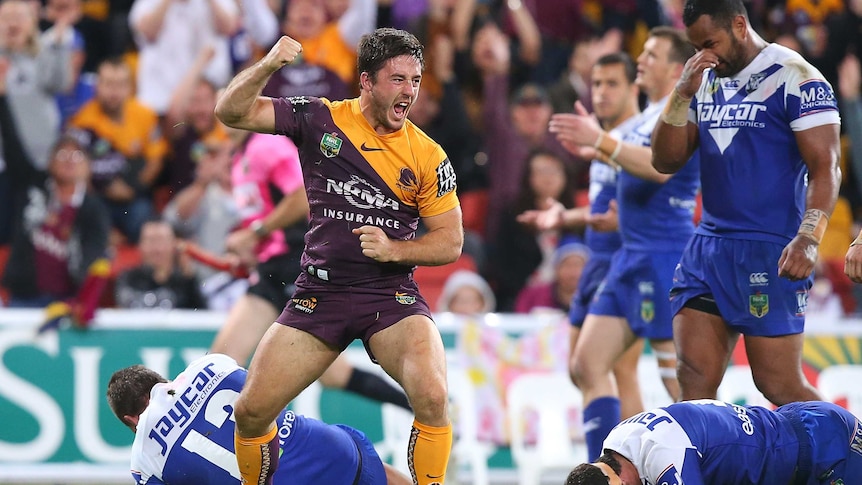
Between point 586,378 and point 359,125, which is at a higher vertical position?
point 359,125

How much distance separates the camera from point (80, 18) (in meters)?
13.3

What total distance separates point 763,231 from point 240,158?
13.8 ft

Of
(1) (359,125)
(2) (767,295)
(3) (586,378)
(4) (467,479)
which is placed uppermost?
(1) (359,125)

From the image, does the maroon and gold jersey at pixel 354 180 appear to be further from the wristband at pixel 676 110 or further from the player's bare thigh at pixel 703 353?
the player's bare thigh at pixel 703 353

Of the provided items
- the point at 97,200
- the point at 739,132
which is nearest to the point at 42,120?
the point at 97,200

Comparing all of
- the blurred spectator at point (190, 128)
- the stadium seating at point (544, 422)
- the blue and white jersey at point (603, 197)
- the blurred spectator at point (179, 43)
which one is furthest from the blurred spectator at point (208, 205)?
the blue and white jersey at point (603, 197)

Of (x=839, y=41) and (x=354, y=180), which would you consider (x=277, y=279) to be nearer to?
(x=354, y=180)

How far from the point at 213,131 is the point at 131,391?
6.18 metres

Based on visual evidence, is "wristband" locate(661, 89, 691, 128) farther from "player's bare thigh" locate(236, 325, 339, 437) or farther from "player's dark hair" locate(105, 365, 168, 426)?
"player's dark hair" locate(105, 365, 168, 426)

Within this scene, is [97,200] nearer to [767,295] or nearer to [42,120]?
[42,120]

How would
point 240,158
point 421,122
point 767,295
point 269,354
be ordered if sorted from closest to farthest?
point 269,354 → point 767,295 → point 240,158 → point 421,122

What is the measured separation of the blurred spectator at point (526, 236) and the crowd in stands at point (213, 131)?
2cm

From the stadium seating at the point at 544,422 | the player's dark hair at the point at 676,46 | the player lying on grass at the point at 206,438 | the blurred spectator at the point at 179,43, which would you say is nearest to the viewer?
the player lying on grass at the point at 206,438

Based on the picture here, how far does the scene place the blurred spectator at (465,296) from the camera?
11.3 meters
